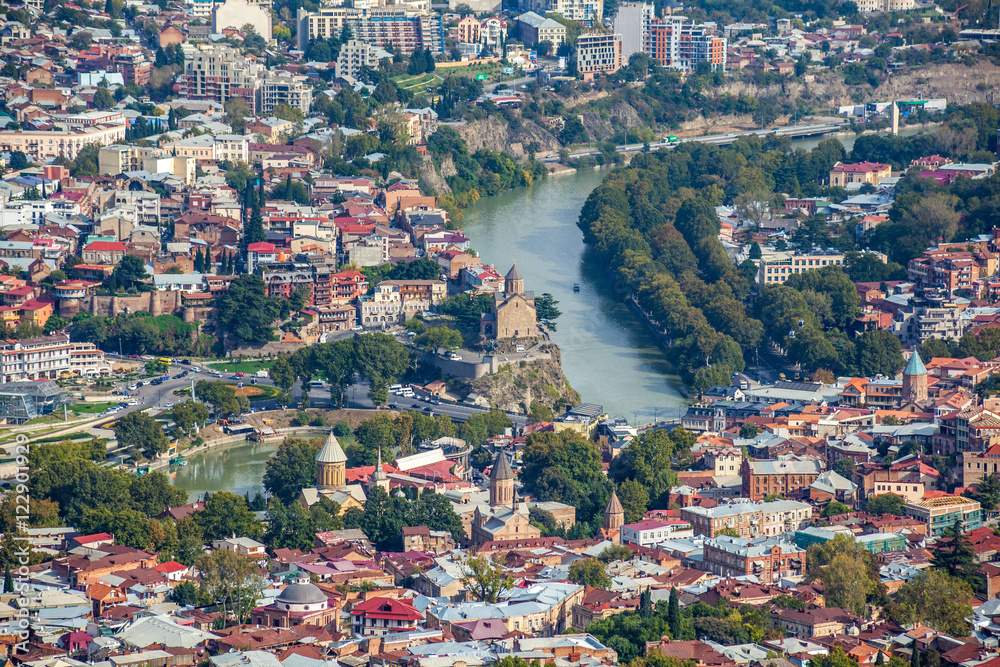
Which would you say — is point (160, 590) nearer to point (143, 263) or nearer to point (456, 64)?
point (143, 263)

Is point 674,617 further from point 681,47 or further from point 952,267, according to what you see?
point 681,47

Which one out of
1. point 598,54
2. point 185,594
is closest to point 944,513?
point 185,594

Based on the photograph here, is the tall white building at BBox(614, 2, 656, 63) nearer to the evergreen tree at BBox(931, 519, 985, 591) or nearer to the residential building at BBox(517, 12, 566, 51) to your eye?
the residential building at BBox(517, 12, 566, 51)

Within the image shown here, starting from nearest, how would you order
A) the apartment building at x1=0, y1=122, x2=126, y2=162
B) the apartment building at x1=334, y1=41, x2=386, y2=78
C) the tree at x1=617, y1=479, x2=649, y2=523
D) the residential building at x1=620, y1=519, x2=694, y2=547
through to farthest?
the residential building at x1=620, y1=519, x2=694, y2=547
the tree at x1=617, y1=479, x2=649, y2=523
the apartment building at x1=0, y1=122, x2=126, y2=162
the apartment building at x1=334, y1=41, x2=386, y2=78

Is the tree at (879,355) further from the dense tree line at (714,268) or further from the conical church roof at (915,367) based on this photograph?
the conical church roof at (915,367)

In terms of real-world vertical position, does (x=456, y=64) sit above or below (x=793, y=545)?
above

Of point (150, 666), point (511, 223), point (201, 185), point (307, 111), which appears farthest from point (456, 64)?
point (150, 666)

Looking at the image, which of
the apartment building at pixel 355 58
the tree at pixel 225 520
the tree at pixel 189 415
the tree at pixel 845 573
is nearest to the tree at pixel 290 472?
the tree at pixel 225 520

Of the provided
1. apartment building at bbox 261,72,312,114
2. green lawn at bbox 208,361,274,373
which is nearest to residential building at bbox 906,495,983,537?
green lawn at bbox 208,361,274,373
